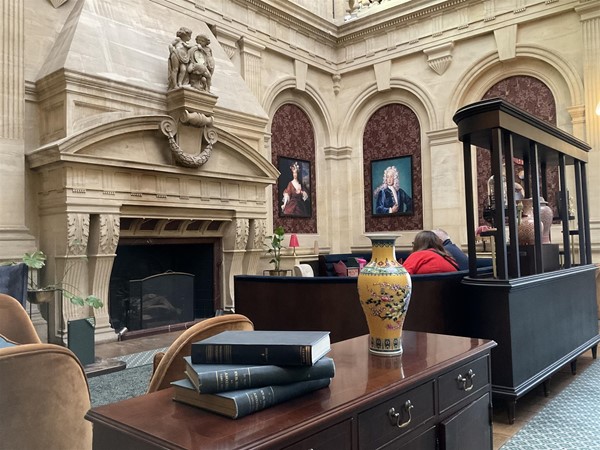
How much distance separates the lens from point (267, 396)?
1127 mm

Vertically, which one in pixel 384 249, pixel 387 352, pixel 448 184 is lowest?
pixel 387 352

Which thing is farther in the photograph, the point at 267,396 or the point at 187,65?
the point at 187,65

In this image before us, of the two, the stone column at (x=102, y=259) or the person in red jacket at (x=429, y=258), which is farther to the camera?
the stone column at (x=102, y=259)

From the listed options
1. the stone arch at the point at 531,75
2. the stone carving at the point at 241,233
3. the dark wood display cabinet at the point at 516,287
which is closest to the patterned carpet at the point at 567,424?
the dark wood display cabinet at the point at 516,287

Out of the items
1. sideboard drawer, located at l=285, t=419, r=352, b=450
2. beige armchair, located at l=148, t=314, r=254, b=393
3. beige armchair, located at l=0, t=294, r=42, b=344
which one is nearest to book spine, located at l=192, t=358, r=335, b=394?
sideboard drawer, located at l=285, t=419, r=352, b=450

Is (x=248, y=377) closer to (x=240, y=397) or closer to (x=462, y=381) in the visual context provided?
(x=240, y=397)

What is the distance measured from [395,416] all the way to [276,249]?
7615 mm

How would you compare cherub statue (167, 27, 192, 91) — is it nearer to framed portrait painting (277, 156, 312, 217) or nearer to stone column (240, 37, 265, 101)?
stone column (240, 37, 265, 101)

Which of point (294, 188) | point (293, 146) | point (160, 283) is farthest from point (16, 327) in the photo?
point (293, 146)

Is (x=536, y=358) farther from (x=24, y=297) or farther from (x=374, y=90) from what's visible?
(x=374, y=90)

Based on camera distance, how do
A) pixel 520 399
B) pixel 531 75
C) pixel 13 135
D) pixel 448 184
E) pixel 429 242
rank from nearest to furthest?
1. pixel 520 399
2. pixel 429 242
3. pixel 13 135
4. pixel 531 75
5. pixel 448 184

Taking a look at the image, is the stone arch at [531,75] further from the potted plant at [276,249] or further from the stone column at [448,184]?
the potted plant at [276,249]

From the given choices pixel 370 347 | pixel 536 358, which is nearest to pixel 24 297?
pixel 370 347

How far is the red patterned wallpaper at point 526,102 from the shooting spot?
27.6 ft
